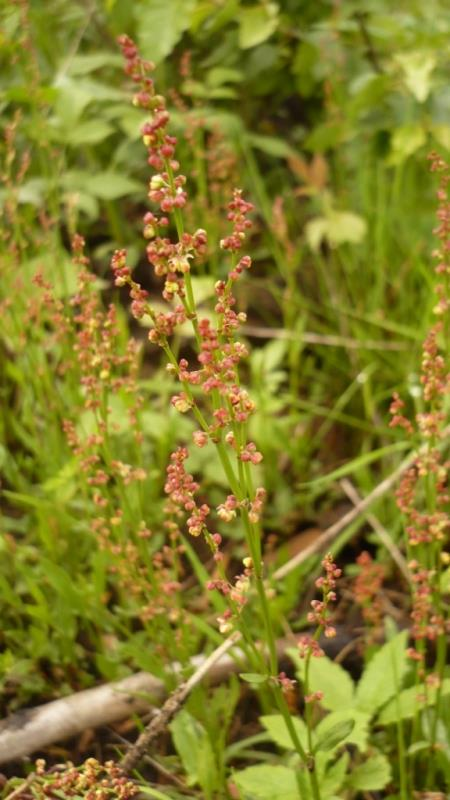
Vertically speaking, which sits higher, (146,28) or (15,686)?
(146,28)

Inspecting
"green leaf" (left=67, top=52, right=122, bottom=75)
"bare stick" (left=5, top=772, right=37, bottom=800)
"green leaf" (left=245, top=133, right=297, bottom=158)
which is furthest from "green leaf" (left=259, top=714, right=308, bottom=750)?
"green leaf" (left=67, top=52, right=122, bottom=75)

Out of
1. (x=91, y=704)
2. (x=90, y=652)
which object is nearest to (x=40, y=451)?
(x=90, y=652)

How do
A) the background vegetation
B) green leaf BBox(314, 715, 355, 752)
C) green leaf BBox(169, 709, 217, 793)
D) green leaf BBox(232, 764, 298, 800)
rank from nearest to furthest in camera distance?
1. green leaf BBox(314, 715, 355, 752)
2. green leaf BBox(232, 764, 298, 800)
3. green leaf BBox(169, 709, 217, 793)
4. the background vegetation

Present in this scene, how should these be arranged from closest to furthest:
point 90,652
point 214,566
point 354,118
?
point 90,652 < point 214,566 < point 354,118

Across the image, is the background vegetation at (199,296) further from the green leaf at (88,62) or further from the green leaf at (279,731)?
the green leaf at (279,731)

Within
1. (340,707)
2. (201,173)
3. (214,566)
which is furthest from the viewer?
(201,173)

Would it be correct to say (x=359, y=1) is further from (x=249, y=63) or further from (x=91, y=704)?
(x=91, y=704)

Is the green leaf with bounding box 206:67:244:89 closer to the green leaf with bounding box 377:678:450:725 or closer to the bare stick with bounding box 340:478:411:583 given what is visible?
the bare stick with bounding box 340:478:411:583
